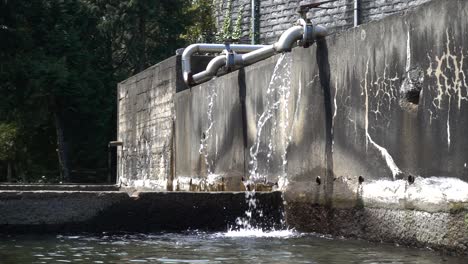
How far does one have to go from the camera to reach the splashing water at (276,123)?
380 inches

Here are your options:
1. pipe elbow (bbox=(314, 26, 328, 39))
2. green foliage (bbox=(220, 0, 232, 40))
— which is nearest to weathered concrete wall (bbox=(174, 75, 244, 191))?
pipe elbow (bbox=(314, 26, 328, 39))

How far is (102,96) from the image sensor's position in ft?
94.1

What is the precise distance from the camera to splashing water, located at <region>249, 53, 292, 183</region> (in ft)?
31.6

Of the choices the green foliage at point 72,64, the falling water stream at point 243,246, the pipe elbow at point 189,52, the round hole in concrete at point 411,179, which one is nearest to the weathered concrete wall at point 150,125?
the pipe elbow at point 189,52

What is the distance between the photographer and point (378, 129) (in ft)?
24.9

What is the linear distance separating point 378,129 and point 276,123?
246 centimetres

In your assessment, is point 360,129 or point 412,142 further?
point 360,129

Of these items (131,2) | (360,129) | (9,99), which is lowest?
(360,129)

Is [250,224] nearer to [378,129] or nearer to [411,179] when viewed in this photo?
[378,129]

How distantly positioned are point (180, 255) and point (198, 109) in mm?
6652

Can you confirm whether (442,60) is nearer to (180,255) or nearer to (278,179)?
(180,255)

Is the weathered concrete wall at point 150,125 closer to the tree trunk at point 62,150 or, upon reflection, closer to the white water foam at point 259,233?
the white water foam at point 259,233

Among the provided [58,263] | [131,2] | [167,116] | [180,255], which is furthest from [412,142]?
[131,2]

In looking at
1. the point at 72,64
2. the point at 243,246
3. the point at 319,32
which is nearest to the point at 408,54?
the point at 243,246
